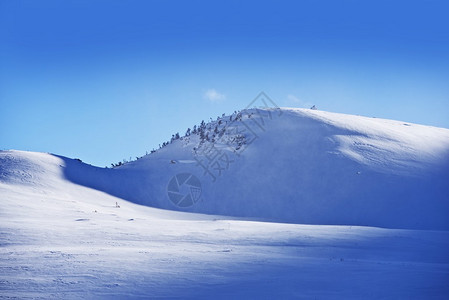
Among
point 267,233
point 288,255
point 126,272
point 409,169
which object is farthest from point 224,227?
point 409,169

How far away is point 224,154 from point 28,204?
1186cm

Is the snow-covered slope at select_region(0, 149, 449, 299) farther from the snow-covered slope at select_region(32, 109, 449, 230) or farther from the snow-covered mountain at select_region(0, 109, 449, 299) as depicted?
the snow-covered slope at select_region(32, 109, 449, 230)

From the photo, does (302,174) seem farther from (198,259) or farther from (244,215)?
(198,259)

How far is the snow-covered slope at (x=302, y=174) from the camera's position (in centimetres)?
1984

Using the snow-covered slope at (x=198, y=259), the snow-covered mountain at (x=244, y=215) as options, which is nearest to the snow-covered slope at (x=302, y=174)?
the snow-covered mountain at (x=244, y=215)

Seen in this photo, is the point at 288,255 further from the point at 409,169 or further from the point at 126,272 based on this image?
the point at 409,169

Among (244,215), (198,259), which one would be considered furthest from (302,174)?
(198,259)

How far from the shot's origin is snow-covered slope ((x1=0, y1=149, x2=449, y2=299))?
23.7 feet

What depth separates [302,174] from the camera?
22.6 m

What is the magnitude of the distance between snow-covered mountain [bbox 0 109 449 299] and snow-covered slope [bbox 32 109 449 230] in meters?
0.08

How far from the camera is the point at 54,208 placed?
15.4 metres

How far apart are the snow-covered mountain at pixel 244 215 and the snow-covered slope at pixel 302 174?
8 cm

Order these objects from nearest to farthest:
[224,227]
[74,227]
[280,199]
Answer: [74,227]
[224,227]
[280,199]

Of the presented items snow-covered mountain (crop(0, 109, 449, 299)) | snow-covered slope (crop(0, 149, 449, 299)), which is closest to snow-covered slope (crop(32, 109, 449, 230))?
snow-covered mountain (crop(0, 109, 449, 299))
